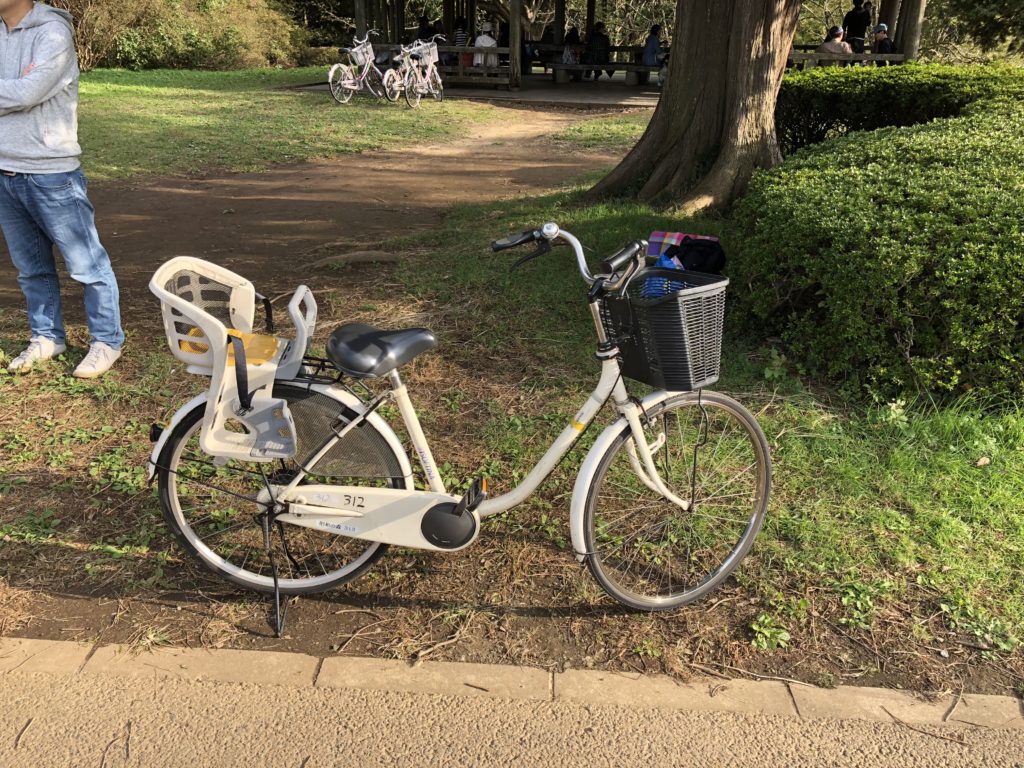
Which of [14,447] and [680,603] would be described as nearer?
[680,603]

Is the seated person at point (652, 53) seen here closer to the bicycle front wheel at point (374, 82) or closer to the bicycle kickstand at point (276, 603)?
the bicycle front wheel at point (374, 82)


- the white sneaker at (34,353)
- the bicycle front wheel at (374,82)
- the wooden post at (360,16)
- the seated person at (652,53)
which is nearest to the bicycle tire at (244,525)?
the white sneaker at (34,353)

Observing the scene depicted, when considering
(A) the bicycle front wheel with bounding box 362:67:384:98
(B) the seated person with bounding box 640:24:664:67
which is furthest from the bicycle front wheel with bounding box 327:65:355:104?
(B) the seated person with bounding box 640:24:664:67

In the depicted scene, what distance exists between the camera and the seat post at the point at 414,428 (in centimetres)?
252

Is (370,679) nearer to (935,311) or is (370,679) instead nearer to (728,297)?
(935,311)

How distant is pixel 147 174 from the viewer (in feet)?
32.4

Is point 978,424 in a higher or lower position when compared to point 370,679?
higher

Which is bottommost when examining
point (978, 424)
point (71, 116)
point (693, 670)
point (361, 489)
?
point (693, 670)

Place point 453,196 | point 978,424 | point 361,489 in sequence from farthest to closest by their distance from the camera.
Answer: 1. point 453,196
2. point 978,424
3. point 361,489

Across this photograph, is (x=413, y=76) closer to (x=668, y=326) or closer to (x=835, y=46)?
(x=835, y=46)

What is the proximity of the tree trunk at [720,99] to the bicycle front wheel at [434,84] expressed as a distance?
449 inches

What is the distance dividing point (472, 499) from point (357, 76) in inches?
656

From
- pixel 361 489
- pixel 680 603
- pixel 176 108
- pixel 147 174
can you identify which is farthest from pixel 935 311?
pixel 176 108

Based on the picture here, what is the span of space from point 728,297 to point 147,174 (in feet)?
25.8
